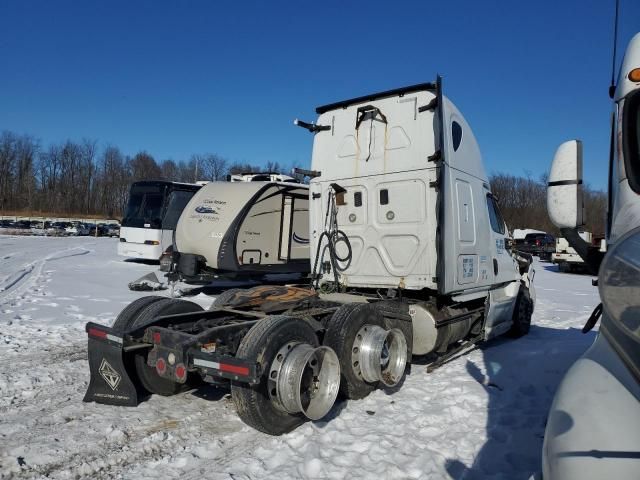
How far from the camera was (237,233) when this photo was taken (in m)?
11.2

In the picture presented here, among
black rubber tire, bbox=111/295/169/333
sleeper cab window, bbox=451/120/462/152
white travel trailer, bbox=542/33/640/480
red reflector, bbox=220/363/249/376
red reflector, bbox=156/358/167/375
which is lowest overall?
red reflector, bbox=156/358/167/375

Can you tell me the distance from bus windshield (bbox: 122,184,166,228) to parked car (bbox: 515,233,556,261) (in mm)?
27985

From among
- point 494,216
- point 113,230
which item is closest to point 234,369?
point 494,216

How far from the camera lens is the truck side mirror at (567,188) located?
296 cm

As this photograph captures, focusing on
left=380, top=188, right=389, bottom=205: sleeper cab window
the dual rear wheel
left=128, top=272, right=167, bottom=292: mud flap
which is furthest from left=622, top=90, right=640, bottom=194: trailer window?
left=128, top=272, right=167, bottom=292: mud flap

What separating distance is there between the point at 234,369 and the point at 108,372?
1.59m

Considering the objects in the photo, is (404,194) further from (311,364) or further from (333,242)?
(311,364)

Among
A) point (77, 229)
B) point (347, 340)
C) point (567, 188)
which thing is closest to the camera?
point (567, 188)

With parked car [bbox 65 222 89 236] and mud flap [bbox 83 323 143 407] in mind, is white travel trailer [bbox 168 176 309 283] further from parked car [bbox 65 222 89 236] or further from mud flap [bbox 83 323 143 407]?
parked car [bbox 65 222 89 236]

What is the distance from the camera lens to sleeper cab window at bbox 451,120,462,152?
239 inches

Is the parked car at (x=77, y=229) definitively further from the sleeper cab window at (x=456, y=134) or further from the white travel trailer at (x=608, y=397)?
the white travel trailer at (x=608, y=397)

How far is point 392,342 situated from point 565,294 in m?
12.5

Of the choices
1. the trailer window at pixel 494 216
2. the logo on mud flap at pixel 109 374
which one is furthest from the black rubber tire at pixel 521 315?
the logo on mud flap at pixel 109 374

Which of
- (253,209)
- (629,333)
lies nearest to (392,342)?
(629,333)
